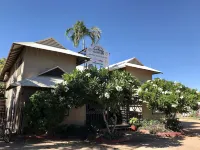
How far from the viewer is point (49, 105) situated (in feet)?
33.6

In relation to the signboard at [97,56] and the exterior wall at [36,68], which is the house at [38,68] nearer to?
the exterior wall at [36,68]

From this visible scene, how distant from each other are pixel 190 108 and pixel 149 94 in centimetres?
340

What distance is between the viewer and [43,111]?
10.2 m

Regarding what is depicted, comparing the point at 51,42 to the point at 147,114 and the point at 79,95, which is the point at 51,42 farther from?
the point at 147,114

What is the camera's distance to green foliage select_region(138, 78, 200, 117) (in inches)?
503

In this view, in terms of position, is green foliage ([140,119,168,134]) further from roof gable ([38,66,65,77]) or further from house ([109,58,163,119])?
roof gable ([38,66,65,77])

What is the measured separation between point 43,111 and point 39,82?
2.63 m

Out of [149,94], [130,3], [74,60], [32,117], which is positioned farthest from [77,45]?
[32,117]

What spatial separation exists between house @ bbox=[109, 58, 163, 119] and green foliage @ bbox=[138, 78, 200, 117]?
4119mm

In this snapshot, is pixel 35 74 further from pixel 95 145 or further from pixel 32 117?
pixel 95 145

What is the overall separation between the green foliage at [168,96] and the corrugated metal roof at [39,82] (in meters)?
6.30

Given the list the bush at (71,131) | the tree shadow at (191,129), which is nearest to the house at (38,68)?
the bush at (71,131)

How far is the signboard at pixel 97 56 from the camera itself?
16.7 meters

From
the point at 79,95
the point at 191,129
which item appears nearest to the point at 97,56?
the point at 79,95
